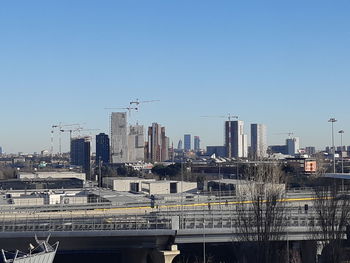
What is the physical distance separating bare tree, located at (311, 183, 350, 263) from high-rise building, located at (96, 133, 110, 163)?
116058 mm

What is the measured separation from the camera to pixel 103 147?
140 meters

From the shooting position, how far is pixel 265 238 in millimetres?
21672

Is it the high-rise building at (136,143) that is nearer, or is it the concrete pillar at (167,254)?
the concrete pillar at (167,254)

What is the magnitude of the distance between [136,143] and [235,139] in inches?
1190

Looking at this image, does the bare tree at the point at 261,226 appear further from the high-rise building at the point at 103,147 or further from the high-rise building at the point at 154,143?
the high-rise building at the point at 154,143

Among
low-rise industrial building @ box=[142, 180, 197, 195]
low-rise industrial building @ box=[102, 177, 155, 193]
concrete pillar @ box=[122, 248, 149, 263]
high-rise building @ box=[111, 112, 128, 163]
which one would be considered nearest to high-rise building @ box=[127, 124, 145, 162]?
high-rise building @ box=[111, 112, 128, 163]

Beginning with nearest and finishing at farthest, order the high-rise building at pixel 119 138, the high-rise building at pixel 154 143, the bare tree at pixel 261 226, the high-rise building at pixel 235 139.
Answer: the bare tree at pixel 261 226 < the high-rise building at pixel 119 138 < the high-rise building at pixel 154 143 < the high-rise building at pixel 235 139

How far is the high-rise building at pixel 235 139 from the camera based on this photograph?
573 ft

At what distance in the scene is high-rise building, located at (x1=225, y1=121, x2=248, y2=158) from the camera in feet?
573

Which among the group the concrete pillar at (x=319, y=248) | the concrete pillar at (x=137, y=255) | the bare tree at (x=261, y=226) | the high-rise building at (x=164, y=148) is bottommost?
the concrete pillar at (x=137, y=255)

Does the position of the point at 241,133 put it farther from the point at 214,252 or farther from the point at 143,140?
the point at 214,252

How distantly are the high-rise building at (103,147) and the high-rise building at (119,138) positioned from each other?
1.14 metres

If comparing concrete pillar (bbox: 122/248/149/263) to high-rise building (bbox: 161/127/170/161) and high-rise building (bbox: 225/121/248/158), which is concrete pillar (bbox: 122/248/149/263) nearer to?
high-rise building (bbox: 161/127/170/161)

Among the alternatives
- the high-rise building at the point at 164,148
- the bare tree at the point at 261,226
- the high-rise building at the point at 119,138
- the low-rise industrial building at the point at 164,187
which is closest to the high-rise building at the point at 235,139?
the high-rise building at the point at 164,148
